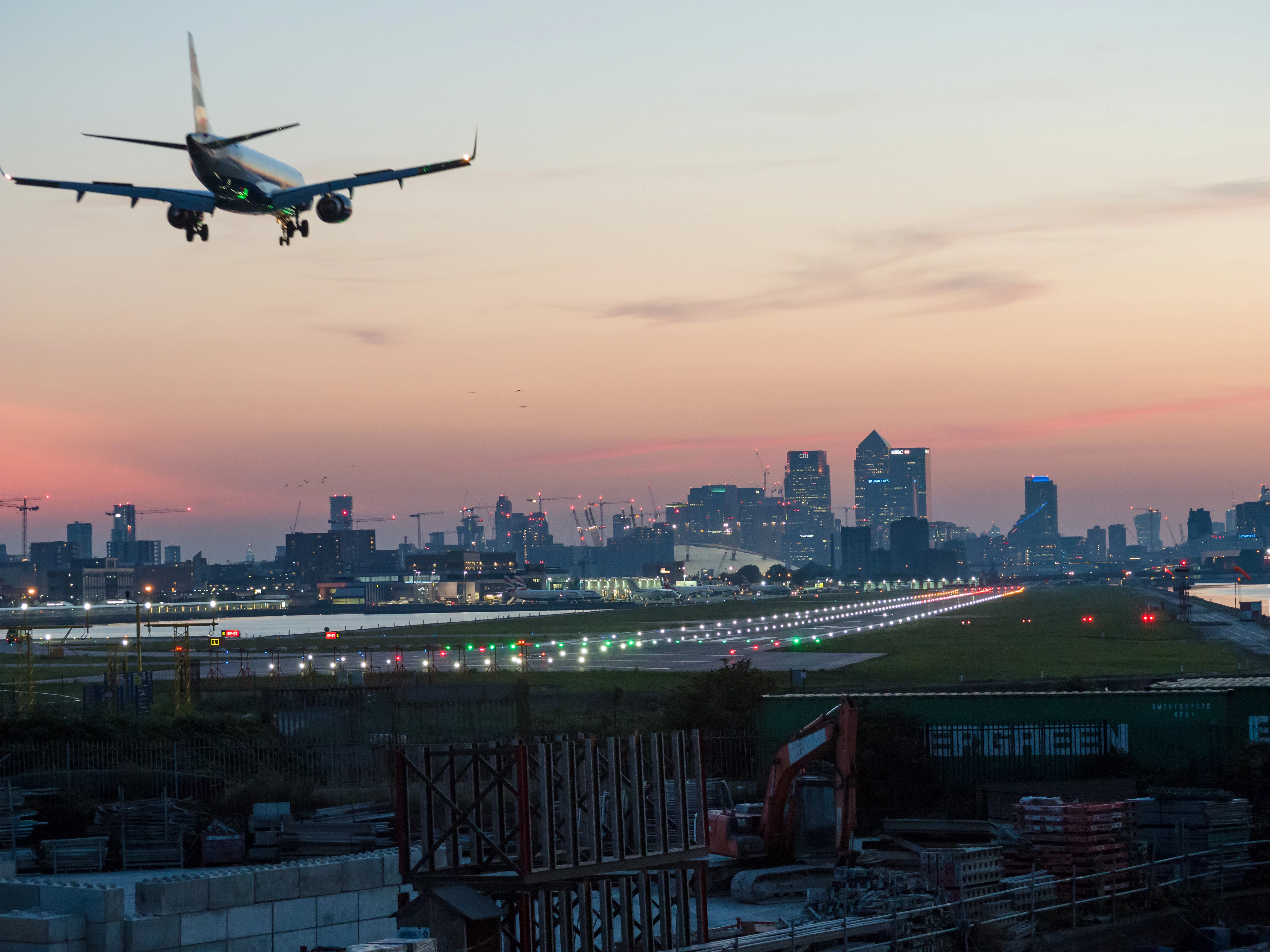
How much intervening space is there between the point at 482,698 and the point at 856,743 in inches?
675

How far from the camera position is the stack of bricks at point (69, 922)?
63.7ft

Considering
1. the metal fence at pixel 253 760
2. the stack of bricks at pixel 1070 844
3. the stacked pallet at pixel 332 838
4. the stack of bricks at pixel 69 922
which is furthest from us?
the metal fence at pixel 253 760

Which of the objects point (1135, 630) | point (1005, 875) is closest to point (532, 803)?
point (1005, 875)

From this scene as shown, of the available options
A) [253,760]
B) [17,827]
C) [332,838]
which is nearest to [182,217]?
[253,760]

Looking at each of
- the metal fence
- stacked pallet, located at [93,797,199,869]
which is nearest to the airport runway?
the metal fence

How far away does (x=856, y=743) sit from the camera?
38688mm

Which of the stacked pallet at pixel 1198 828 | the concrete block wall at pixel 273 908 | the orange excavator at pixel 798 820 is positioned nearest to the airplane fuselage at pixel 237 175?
the orange excavator at pixel 798 820

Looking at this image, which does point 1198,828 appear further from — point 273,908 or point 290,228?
point 290,228

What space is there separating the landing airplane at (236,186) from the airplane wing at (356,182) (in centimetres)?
3

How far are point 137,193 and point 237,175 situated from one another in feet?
11.0

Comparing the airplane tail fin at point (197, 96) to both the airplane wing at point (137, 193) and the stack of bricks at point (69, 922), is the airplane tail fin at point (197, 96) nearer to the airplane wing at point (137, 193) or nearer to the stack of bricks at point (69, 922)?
the airplane wing at point (137, 193)

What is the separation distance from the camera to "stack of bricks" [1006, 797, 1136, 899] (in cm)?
2917

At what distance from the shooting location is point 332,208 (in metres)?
47.3

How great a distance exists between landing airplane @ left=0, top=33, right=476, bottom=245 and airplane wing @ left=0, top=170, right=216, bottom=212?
0.8 inches
